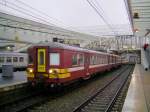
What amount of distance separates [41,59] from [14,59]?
58.0ft

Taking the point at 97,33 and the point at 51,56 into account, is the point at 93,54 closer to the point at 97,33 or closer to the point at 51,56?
the point at 51,56

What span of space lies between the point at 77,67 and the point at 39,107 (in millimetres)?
5418

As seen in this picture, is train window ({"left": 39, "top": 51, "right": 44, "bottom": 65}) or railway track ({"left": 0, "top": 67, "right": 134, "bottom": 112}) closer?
railway track ({"left": 0, "top": 67, "right": 134, "bottom": 112})

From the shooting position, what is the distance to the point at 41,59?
14.4 meters

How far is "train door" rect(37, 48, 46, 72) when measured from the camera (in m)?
14.2

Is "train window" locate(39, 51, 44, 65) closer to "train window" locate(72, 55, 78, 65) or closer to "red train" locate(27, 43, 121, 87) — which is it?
"red train" locate(27, 43, 121, 87)

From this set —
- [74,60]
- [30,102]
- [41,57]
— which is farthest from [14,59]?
[30,102]

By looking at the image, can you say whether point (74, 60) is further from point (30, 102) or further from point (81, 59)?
point (30, 102)

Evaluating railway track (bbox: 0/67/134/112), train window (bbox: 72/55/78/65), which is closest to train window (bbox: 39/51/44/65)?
railway track (bbox: 0/67/134/112)

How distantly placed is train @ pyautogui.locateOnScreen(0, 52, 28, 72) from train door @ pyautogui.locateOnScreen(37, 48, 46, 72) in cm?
Result: 1442

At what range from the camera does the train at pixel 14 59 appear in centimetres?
2868

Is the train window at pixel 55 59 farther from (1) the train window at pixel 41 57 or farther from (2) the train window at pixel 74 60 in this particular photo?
(2) the train window at pixel 74 60

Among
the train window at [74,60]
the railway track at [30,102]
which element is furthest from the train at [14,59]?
the railway track at [30,102]

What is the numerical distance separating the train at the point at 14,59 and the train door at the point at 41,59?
47.3 feet
